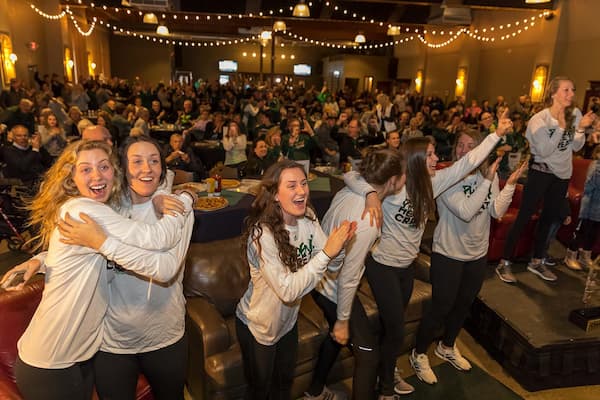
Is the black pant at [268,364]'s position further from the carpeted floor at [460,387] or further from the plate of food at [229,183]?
the plate of food at [229,183]

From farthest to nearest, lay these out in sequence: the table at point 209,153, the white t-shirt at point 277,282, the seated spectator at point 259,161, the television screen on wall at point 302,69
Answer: the television screen on wall at point 302,69 → the table at point 209,153 → the seated spectator at point 259,161 → the white t-shirt at point 277,282

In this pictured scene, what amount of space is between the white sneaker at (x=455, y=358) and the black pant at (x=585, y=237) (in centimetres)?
195

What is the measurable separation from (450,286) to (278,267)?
4.52 feet

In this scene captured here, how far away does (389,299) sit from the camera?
91.4 inches

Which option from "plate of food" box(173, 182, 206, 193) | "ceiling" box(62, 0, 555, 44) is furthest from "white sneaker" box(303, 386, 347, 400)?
"ceiling" box(62, 0, 555, 44)

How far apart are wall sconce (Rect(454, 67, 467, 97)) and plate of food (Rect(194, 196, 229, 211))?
14456 mm

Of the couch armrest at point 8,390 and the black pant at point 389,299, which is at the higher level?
the black pant at point 389,299

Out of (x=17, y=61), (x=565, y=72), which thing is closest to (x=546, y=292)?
(x=565, y=72)

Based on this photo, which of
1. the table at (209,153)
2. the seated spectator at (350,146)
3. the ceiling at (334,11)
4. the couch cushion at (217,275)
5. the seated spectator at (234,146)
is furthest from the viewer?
the ceiling at (334,11)

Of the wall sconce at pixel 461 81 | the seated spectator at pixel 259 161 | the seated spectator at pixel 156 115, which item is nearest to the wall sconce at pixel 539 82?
the wall sconce at pixel 461 81

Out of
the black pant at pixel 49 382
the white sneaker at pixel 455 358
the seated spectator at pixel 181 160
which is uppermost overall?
the seated spectator at pixel 181 160

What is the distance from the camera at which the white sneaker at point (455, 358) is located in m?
3.06

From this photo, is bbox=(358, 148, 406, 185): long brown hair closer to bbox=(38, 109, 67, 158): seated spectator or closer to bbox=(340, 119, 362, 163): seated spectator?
bbox=(340, 119, 362, 163): seated spectator

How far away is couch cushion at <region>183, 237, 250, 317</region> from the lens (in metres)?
2.77
